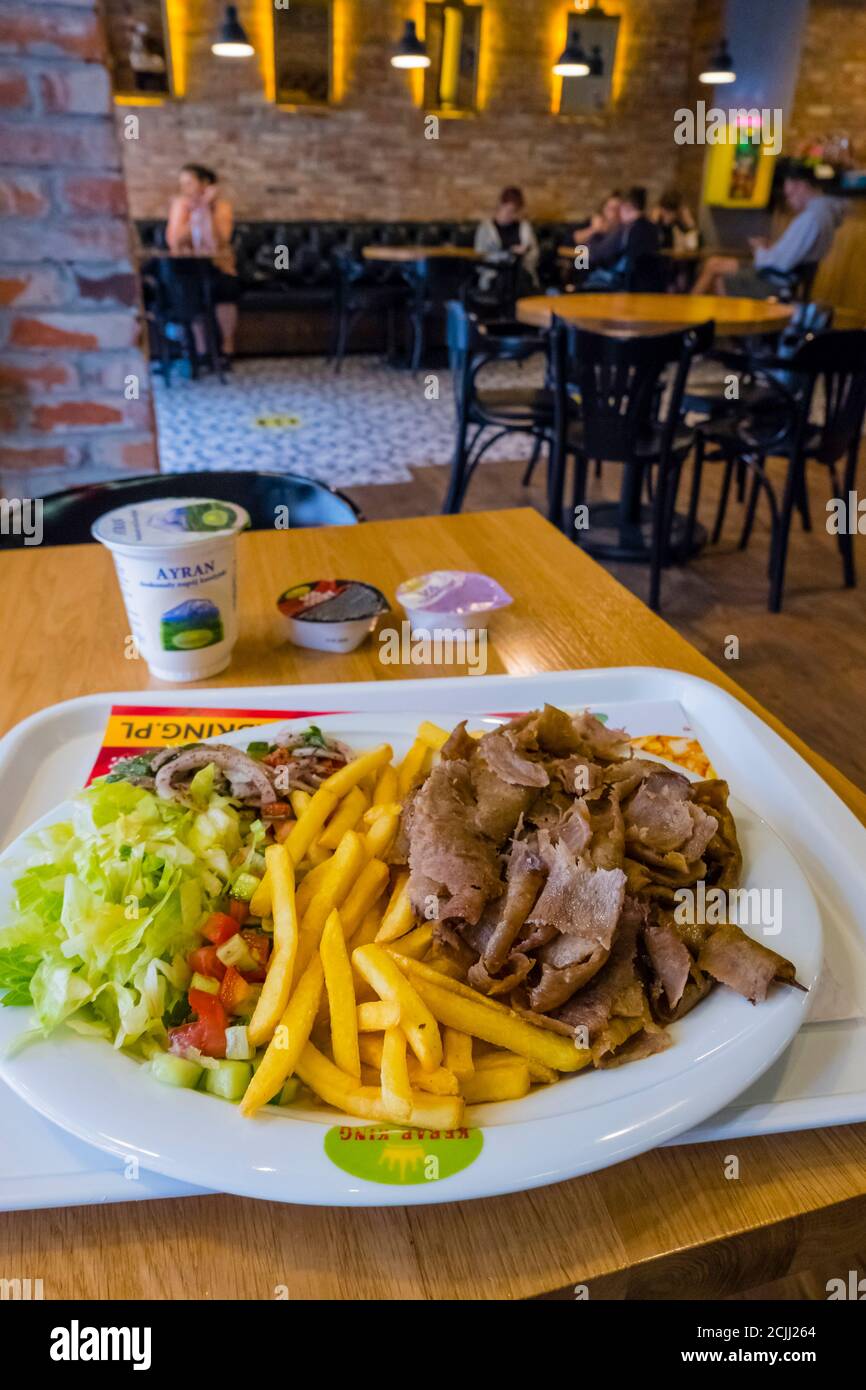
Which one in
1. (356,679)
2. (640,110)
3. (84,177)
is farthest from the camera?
(640,110)

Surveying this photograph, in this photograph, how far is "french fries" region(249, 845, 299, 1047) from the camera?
74cm

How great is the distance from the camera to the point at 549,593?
1.71 meters

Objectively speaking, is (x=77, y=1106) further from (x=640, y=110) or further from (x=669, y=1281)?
(x=640, y=110)

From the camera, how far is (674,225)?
9.96m

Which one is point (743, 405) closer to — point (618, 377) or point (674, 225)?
point (618, 377)

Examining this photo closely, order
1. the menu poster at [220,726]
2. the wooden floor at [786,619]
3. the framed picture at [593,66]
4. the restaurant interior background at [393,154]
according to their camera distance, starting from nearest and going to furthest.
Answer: the menu poster at [220,726] → the wooden floor at [786,619] → the restaurant interior background at [393,154] → the framed picture at [593,66]

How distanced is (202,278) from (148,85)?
328cm

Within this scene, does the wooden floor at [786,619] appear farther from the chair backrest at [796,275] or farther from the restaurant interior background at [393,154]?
the chair backrest at [796,275]

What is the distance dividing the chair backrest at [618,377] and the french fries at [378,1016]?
3342mm

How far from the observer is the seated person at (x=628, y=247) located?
27.5ft

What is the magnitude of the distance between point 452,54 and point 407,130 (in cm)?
89

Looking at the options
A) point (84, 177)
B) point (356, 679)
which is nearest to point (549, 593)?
point (356, 679)

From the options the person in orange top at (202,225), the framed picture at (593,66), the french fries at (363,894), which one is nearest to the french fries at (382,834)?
the french fries at (363,894)

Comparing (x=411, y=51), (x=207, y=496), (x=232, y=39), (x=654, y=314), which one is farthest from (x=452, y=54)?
(x=207, y=496)
